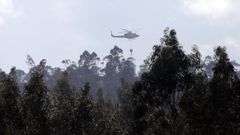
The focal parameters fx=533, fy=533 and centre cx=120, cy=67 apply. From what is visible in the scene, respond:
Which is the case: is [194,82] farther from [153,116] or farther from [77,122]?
[77,122]

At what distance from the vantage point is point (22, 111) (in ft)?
131

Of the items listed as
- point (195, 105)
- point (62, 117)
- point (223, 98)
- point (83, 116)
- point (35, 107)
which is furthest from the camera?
point (62, 117)

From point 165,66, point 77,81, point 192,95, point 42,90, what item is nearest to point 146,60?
point 165,66

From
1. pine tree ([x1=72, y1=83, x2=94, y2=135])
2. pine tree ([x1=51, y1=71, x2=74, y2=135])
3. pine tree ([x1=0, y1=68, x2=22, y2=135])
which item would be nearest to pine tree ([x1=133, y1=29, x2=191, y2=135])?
pine tree ([x1=72, y1=83, x2=94, y2=135])

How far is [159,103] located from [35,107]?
9912 mm

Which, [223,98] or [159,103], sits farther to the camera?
[159,103]

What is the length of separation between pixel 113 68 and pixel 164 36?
150903 mm

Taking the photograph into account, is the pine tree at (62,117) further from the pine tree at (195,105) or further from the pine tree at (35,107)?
the pine tree at (195,105)

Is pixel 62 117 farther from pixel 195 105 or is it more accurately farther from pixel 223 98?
pixel 223 98

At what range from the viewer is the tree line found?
36438mm

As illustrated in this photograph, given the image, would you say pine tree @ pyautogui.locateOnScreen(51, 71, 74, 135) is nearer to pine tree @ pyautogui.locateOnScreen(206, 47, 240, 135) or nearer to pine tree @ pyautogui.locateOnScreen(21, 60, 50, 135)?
pine tree @ pyautogui.locateOnScreen(21, 60, 50, 135)

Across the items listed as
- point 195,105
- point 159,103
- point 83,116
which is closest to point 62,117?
point 83,116

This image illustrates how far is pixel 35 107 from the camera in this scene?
3978 cm

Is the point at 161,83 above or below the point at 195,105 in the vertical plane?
above
